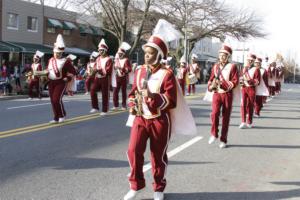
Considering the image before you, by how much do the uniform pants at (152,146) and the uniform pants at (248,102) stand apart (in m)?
7.04

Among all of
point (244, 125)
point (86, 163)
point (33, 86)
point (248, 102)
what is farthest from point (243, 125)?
point (33, 86)

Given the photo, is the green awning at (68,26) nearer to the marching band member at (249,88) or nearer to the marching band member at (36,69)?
the marching band member at (36,69)

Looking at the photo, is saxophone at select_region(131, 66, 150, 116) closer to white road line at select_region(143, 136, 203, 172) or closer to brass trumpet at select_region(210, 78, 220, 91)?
white road line at select_region(143, 136, 203, 172)

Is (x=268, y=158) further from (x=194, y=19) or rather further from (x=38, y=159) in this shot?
(x=194, y=19)

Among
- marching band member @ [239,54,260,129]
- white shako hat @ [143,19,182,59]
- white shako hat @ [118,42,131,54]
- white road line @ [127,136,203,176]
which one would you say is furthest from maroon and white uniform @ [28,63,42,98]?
white shako hat @ [143,19,182,59]

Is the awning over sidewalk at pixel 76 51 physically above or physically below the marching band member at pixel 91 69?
above

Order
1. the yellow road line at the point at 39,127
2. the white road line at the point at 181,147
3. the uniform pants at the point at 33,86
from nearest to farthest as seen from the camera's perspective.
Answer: the white road line at the point at 181,147
the yellow road line at the point at 39,127
the uniform pants at the point at 33,86

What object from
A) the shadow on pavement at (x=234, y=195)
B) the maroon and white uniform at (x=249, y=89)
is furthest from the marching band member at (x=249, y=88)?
the shadow on pavement at (x=234, y=195)

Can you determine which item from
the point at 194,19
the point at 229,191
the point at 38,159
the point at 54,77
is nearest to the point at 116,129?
the point at 54,77

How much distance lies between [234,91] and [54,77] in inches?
174

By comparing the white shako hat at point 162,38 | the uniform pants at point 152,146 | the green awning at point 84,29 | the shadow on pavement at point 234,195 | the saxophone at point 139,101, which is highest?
the green awning at point 84,29

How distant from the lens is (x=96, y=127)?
11297 mm

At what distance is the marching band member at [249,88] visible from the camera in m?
12.2

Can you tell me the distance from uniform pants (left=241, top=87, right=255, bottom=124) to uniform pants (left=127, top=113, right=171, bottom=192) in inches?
277
